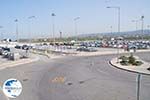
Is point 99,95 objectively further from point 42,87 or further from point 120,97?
point 42,87

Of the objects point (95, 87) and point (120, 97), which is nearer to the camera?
point (120, 97)

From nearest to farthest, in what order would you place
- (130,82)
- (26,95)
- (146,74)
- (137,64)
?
(26,95)
(130,82)
(146,74)
(137,64)

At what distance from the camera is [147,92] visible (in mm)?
14562

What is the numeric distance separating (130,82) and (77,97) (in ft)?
20.4

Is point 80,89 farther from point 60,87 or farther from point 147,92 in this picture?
point 147,92

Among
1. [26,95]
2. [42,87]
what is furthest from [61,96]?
[42,87]

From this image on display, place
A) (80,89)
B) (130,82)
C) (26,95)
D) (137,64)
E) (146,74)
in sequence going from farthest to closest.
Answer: (137,64), (146,74), (130,82), (80,89), (26,95)

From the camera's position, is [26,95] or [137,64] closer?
[26,95]

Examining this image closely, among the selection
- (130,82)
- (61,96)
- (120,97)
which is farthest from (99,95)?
(130,82)

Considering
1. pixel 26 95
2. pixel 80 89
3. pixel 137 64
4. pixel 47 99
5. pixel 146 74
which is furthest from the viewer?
pixel 137 64

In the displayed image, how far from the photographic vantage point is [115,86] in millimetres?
16891

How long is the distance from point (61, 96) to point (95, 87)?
342 centimetres

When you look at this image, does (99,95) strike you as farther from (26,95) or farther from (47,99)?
(26,95)

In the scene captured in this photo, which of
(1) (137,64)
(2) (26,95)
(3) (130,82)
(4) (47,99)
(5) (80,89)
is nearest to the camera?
(4) (47,99)
